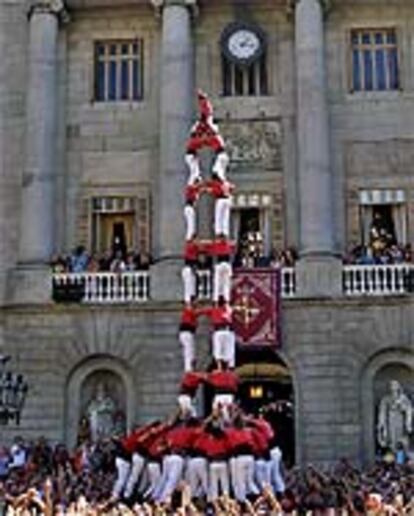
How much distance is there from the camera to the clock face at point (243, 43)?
36875 millimetres

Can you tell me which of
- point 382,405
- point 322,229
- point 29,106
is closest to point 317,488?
point 382,405

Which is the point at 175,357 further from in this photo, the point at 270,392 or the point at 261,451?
the point at 261,451

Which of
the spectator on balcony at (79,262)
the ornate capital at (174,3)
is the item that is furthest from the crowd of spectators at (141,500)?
the ornate capital at (174,3)

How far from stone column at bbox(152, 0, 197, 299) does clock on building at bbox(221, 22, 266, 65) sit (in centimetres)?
144

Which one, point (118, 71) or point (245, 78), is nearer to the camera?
point (245, 78)

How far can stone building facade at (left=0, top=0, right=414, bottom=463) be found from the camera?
33.0 meters

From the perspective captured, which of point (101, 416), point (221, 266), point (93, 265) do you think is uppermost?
point (93, 265)

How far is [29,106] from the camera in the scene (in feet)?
119

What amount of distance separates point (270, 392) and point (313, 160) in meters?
8.67

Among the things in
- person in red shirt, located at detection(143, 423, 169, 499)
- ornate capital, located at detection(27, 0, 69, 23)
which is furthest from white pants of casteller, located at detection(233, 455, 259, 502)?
ornate capital, located at detection(27, 0, 69, 23)

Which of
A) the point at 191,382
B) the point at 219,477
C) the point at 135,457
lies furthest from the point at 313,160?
the point at 219,477

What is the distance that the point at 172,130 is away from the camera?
115 ft

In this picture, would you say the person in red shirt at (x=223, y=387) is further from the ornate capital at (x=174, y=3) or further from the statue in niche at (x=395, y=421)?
the ornate capital at (x=174, y=3)

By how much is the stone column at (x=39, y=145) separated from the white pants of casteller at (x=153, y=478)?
1210 cm
